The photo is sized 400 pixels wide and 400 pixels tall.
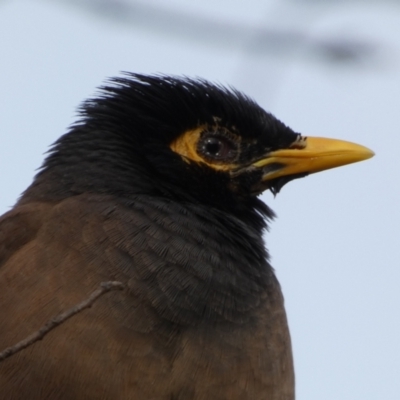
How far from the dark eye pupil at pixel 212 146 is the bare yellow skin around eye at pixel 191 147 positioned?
6 cm

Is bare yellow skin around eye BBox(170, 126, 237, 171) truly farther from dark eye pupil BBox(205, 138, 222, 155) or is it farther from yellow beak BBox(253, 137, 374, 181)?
yellow beak BBox(253, 137, 374, 181)

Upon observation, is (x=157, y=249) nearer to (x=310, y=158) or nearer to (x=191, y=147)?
(x=191, y=147)

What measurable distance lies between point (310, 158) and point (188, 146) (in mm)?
720

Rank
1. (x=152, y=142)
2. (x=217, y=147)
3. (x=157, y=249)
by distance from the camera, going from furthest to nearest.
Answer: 1. (x=217, y=147)
2. (x=152, y=142)
3. (x=157, y=249)

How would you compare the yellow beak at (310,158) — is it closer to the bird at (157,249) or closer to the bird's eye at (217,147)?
the bird at (157,249)

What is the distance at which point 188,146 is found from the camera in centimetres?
553

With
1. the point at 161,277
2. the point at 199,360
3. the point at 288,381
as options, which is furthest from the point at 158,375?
the point at 288,381

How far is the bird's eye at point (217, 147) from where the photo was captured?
219 inches

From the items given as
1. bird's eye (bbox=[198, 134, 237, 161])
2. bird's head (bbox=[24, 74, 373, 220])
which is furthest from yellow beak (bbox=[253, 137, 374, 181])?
bird's eye (bbox=[198, 134, 237, 161])

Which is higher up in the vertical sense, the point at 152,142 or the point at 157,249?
the point at 152,142

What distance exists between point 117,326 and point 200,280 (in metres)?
0.58

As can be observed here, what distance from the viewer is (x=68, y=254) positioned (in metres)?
4.59

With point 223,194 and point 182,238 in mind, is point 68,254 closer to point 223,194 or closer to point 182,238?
point 182,238

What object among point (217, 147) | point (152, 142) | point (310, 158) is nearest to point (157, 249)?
point (152, 142)
